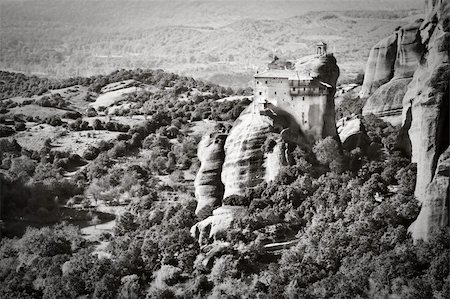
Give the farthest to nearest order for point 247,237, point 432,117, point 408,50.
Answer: point 408,50 < point 247,237 < point 432,117

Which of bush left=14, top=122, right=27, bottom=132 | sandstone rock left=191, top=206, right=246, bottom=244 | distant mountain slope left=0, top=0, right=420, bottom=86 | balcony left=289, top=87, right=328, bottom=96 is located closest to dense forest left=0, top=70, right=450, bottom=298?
sandstone rock left=191, top=206, right=246, bottom=244

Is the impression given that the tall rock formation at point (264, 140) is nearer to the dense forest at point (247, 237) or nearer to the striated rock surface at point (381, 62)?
the dense forest at point (247, 237)

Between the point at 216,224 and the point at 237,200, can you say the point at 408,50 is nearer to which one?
the point at 237,200

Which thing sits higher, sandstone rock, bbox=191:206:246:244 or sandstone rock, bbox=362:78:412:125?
sandstone rock, bbox=362:78:412:125

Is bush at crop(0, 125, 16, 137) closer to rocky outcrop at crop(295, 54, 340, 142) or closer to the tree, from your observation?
rocky outcrop at crop(295, 54, 340, 142)

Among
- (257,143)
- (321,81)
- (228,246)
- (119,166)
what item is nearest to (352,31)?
(321,81)

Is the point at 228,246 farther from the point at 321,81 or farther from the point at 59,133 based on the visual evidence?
the point at 59,133

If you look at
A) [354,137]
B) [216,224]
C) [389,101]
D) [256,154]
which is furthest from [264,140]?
[389,101]
